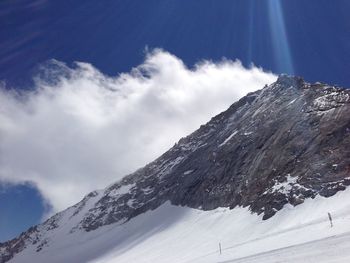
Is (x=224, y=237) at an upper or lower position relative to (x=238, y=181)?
lower

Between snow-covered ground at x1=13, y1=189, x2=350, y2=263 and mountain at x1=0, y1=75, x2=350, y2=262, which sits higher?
mountain at x1=0, y1=75, x2=350, y2=262

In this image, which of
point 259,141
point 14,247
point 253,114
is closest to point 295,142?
point 259,141

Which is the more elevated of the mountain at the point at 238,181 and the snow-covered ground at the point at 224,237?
the mountain at the point at 238,181

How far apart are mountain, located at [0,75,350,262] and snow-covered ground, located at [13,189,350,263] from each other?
0.40 meters

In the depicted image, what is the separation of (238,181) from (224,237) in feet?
79.5

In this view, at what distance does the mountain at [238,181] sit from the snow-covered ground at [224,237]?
15.7 inches

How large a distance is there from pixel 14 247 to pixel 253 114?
130 metres

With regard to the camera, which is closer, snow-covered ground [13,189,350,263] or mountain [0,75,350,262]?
snow-covered ground [13,189,350,263]

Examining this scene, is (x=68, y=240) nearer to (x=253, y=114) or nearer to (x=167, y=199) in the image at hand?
(x=167, y=199)

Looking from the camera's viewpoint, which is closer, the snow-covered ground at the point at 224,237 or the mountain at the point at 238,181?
the snow-covered ground at the point at 224,237

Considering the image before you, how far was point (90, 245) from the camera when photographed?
426 ft

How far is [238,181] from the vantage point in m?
87.3

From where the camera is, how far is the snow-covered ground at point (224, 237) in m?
25.5

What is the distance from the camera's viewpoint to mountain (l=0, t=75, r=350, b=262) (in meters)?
62.3
